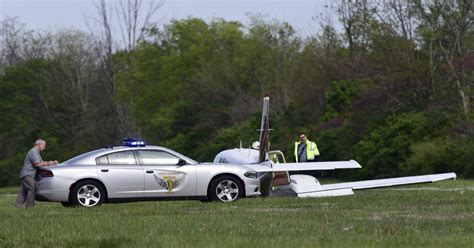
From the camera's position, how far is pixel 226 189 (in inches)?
867

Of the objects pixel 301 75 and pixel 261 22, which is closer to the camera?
pixel 301 75

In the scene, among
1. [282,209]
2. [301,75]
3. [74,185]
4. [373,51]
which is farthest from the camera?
[301,75]

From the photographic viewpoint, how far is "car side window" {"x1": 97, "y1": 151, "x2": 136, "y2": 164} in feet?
70.5

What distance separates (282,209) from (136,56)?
63.8m

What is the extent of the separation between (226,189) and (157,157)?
5.26 ft

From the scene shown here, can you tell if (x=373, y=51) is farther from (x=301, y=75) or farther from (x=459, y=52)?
(x=301, y=75)

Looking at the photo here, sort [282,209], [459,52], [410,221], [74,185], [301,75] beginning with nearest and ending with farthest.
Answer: [410,221], [282,209], [74,185], [459,52], [301,75]

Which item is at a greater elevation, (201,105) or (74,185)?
(201,105)

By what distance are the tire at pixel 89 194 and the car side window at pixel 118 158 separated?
1.81 feet

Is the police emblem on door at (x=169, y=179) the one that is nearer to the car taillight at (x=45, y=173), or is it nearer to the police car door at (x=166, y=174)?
the police car door at (x=166, y=174)

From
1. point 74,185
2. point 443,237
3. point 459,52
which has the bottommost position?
point 443,237

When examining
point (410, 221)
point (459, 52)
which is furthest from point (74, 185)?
point (459, 52)

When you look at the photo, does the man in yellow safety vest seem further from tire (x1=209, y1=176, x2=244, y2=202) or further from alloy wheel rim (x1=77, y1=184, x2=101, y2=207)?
alloy wheel rim (x1=77, y1=184, x2=101, y2=207)

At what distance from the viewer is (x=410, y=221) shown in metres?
15.3
